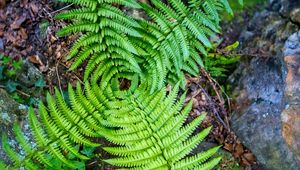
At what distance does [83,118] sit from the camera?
416 centimetres

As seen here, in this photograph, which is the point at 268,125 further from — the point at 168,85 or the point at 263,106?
the point at 168,85

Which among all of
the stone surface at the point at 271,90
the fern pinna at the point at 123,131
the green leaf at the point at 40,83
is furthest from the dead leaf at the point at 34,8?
the stone surface at the point at 271,90

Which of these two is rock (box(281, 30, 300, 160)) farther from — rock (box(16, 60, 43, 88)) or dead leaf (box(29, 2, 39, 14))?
dead leaf (box(29, 2, 39, 14))

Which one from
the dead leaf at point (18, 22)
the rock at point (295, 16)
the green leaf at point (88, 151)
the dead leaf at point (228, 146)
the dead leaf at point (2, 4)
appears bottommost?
the dead leaf at point (228, 146)

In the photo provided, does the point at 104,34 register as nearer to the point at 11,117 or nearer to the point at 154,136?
the point at 154,136

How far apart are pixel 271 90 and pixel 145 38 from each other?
1.54 metres

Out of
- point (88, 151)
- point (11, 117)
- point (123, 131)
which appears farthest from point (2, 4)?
point (123, 131)

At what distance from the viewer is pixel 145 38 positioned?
4391 mm

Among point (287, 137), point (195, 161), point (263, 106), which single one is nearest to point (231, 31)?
point (263, 106)

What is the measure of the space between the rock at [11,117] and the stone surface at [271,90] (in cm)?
240

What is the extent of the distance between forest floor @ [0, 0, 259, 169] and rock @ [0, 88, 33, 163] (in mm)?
437

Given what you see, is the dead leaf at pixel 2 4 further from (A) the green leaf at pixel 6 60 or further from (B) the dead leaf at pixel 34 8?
(A) the green leaf at pixel 6 60

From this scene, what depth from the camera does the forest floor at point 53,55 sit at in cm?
470

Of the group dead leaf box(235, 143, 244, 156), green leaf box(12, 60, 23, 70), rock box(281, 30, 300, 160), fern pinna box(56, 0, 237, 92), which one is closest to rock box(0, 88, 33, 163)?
green leaf box(12, 60, 23, 70)
